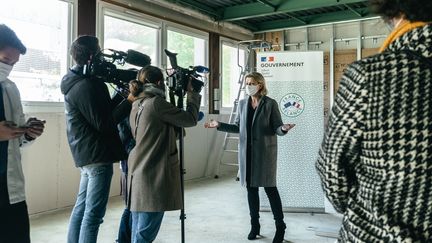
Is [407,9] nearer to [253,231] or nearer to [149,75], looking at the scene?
[149,75]

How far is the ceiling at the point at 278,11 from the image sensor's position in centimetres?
600

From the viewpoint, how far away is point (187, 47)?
6.40 metres

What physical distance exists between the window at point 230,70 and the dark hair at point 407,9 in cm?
628

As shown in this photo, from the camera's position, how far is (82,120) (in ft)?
7.49

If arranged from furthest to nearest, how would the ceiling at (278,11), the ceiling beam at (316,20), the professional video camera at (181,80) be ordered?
1. the ceiling beam at (316,20)
2. the ceiling at (278,11)
3. the professional video camera at (181,80)

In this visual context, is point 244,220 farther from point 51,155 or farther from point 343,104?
point 343,104

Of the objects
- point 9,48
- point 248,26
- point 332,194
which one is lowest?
point 332,194

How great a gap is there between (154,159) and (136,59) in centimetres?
74

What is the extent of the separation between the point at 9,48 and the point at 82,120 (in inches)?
26.9

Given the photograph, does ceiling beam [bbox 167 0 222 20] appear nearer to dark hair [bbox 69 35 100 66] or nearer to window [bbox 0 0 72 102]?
window [bbox 0 0 72 102]

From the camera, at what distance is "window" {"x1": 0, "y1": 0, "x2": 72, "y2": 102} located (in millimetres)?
3963

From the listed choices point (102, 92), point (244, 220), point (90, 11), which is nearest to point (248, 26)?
point (90, 11)

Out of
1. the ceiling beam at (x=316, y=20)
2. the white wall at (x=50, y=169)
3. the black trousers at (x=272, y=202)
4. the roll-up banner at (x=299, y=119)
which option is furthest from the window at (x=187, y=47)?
the black trousers at (x=272, y=202)

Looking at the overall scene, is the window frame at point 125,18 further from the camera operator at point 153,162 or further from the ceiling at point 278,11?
the camera operator at point 153,162
